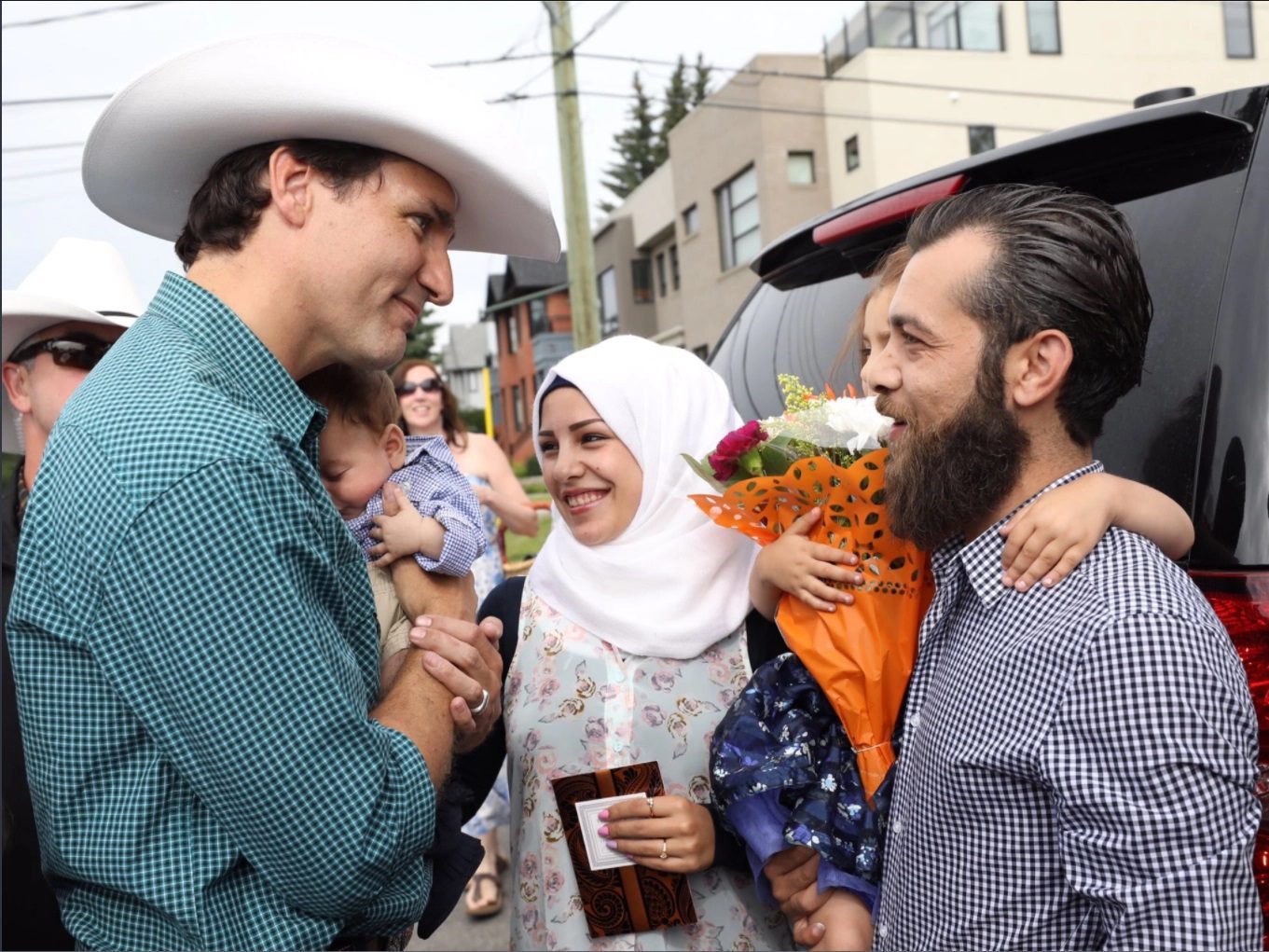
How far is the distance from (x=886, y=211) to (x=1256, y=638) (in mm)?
1360

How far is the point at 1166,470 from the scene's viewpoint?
2.01m

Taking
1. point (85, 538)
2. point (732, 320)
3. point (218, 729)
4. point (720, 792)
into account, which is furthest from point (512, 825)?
point (732, 320)

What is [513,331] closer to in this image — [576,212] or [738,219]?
[738,219]

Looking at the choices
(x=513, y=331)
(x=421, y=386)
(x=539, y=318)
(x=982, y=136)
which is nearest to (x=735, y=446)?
(x=421, y=386)

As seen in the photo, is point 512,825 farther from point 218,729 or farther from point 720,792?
point 218,729

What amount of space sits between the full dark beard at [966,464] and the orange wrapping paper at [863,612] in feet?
0.42

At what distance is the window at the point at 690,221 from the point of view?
29.0 m

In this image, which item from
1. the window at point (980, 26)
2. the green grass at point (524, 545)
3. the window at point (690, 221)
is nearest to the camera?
the green grass at point (524, 545)

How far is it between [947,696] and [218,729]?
1161 millimetres

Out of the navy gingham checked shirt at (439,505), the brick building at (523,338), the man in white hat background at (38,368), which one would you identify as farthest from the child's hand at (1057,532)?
the brick building at (523,338)

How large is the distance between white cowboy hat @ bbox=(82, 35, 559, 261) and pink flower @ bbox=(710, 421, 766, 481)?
666mm

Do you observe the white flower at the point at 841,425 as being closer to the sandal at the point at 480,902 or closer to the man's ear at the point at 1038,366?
the man's ear at the point at 1038,366

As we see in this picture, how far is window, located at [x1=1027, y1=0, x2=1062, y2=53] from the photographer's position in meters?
25.1

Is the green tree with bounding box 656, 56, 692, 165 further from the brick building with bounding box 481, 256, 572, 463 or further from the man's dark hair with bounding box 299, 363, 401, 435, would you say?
the man's dark hair with bounding box 299, 363, 401, 435
